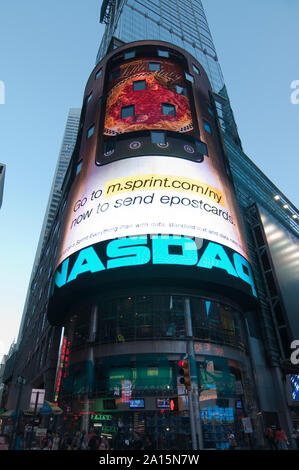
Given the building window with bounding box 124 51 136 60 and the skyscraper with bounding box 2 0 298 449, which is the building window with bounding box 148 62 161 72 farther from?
the building window with bounding box 124 51 136 60

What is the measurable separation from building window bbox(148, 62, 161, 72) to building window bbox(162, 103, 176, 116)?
23.4 ft

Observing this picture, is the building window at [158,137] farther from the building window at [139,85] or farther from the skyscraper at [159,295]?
the building window at [139,85]

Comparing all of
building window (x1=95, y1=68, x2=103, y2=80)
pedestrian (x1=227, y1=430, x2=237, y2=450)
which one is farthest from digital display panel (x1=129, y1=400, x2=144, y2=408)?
building window (x1=95, y1=68, x2=103, y2=80)

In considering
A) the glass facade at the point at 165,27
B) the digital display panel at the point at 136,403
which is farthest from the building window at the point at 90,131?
the glass facade at the point at 165,27

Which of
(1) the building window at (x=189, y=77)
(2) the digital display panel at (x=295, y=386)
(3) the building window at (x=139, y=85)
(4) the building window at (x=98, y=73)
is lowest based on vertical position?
(2) the digital display panel at (x=295, y=386)

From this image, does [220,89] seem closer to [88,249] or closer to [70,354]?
→ [88,249]

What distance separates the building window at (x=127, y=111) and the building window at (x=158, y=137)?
4493 mm

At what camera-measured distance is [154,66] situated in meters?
38.5

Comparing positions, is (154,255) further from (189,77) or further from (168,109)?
(189,77)

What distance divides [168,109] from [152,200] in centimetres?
1324

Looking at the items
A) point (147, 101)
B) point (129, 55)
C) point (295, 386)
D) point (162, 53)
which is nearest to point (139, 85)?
point (147, 101)

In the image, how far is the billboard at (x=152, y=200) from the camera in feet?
78.3

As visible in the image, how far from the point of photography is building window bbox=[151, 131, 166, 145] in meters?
30.5
